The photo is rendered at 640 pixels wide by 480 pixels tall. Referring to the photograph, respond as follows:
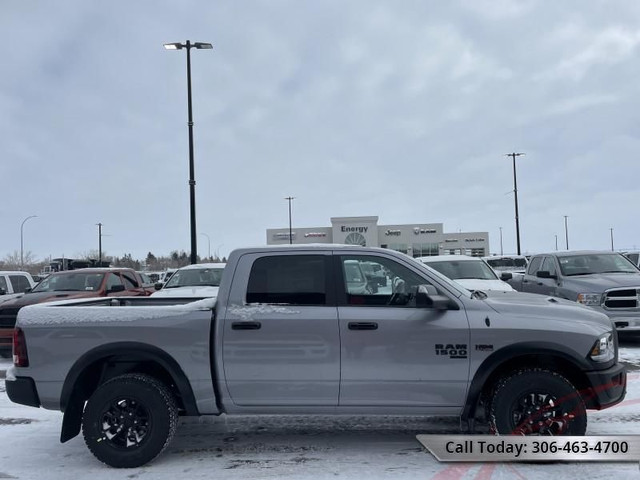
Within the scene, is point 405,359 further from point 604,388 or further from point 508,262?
point 508,262

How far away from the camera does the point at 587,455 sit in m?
4.69

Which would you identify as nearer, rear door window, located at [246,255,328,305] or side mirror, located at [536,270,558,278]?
rear door window, located at [246,255,328,305]

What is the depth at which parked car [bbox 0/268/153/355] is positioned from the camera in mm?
10398

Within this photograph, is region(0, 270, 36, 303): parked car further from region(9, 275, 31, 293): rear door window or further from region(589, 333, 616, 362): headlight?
region(589, 333, 616, 362): headlight

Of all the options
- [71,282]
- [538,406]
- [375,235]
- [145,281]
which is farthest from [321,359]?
[375,235]

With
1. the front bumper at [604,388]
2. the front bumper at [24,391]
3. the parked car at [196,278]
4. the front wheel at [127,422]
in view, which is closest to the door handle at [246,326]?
the front wheel at [127,422]

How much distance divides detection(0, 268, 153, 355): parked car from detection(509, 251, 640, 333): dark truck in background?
30.0ft

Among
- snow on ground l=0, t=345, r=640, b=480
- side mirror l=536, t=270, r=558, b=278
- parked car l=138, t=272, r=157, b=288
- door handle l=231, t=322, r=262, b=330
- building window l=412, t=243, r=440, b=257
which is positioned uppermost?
building window l=412, t=243, r=440, b=257

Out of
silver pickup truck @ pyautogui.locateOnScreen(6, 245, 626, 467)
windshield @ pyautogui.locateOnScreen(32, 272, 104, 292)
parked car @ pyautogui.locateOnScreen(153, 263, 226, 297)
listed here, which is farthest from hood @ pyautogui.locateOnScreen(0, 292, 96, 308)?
silver pickup truck @ pyautogui.locateOnScreen(6, 245, 626, 467)

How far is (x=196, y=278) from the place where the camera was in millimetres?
12164

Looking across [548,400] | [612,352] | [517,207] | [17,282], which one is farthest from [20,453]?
[517,207]

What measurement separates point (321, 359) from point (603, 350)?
2435mm

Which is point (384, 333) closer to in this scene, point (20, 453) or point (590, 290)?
point (20, 453)

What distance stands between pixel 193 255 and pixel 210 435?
12514 millimetres
